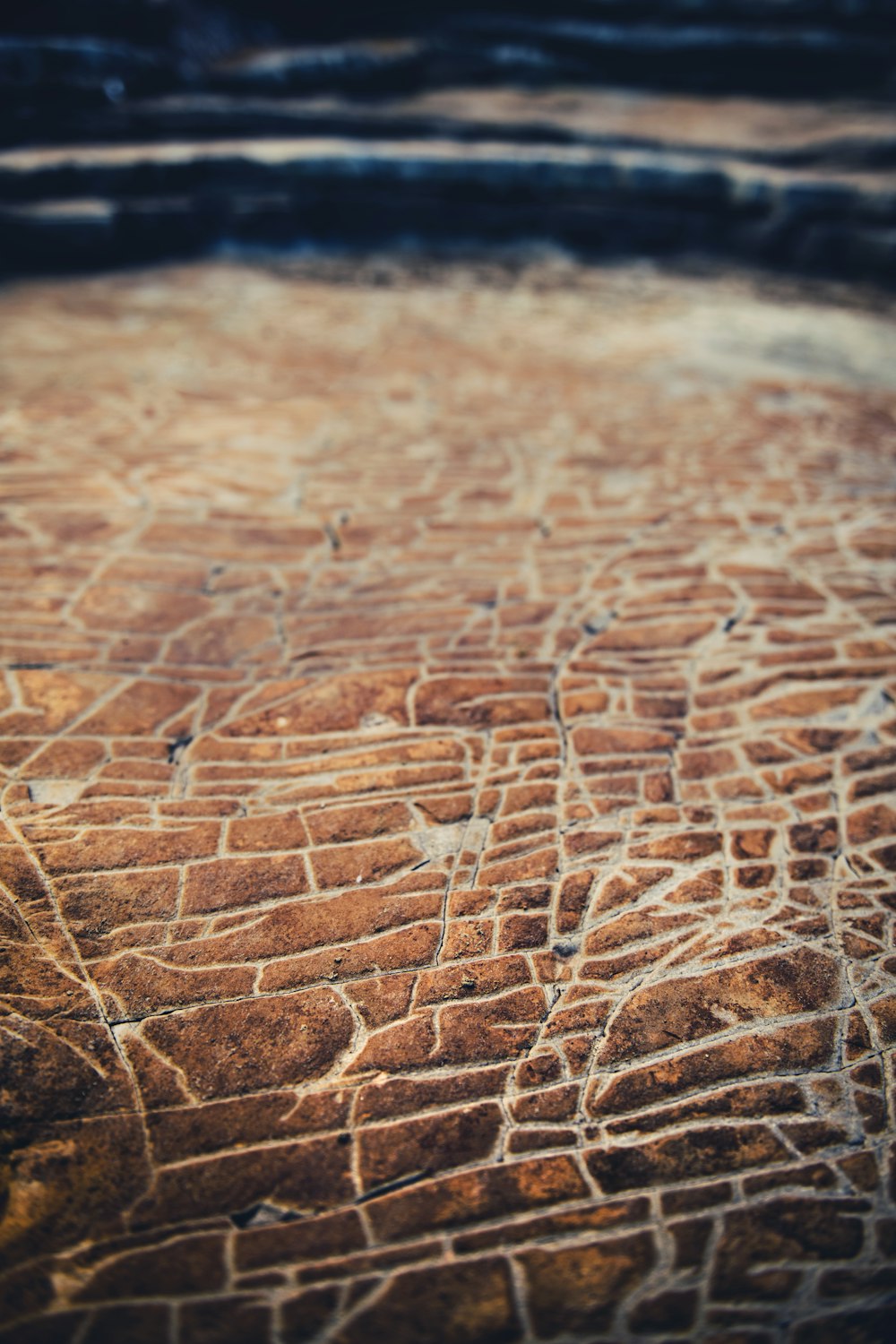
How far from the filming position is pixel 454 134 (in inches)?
343

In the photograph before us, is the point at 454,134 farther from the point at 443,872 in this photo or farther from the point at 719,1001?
the point at 719,1001

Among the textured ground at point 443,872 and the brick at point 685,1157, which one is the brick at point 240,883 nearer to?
the textured ground at point 443,872

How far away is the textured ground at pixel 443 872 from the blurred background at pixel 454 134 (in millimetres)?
3274

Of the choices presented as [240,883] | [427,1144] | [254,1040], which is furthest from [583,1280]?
[240,883]

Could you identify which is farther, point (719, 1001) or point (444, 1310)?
point (719, 1001)

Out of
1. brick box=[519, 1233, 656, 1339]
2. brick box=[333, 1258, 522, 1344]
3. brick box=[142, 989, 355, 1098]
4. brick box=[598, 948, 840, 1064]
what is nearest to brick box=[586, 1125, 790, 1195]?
brick box=[519, 1233, 656, 1339]

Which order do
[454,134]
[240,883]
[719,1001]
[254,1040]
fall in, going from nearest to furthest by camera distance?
1. [254,1040]
2. [719,1001]
3. [240,883]
4. [454,134]

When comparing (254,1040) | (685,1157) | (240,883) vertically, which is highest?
(240,883)

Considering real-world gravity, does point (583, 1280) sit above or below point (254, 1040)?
below

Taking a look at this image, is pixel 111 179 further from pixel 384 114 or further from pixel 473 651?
pixel 473 651

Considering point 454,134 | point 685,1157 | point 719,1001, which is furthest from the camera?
point 454,134

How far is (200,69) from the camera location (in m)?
9.02

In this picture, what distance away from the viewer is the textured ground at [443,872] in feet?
6.31

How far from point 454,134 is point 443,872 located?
865cm
